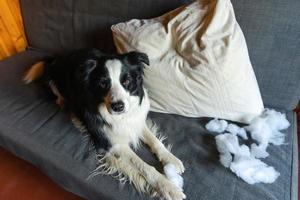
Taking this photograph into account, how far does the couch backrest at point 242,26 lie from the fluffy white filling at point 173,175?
0.65 meters

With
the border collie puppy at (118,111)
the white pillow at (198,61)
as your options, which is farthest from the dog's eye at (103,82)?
the white pillow at (198,61)

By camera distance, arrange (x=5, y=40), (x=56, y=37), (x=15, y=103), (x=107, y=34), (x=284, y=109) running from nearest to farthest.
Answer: (x=284, y=109) < (x=15, y=103) < (x=107, y=34) < (x=56, y=37) < (x=5, y=40)

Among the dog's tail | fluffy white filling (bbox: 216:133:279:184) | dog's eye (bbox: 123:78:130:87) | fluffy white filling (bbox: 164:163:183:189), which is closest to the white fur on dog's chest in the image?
dog's eye (bbox: 123:78:130:87)

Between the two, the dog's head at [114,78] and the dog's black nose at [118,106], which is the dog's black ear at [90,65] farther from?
the dog's black nose at [118,106]

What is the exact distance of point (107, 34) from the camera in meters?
1.64

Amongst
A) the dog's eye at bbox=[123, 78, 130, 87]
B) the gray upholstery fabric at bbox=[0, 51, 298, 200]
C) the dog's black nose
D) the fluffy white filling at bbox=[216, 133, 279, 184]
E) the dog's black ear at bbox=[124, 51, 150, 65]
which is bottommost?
→ the gray upholstery fabric at bbox=[0, 51, 298, 200]

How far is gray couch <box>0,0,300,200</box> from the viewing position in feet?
3.55

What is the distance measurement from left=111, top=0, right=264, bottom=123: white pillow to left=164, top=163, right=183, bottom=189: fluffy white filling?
1.15 ft

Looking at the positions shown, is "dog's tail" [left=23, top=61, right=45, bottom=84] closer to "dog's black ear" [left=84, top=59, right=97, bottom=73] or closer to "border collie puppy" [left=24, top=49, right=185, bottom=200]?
"border collie puppy" [left=24, top=49, right=185, bottom=200]

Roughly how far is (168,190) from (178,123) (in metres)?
0.40

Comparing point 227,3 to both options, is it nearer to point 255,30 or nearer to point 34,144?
point 255,30

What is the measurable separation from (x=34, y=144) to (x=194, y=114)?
798 mm

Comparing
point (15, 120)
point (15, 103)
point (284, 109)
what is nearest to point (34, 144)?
point (15, 120)

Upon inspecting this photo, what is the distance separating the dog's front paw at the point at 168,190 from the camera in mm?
1032
